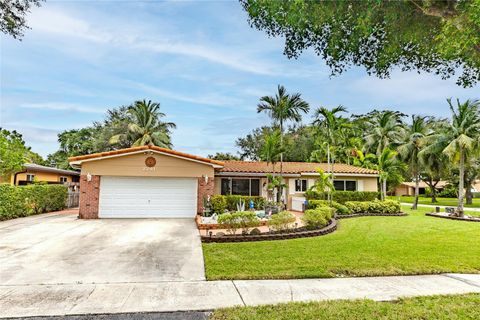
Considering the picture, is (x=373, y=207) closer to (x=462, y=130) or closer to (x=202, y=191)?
(x=462, y=130)

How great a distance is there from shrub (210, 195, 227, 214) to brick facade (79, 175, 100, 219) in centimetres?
614

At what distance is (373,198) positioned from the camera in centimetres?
2153

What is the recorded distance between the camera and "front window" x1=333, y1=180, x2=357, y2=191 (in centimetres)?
2191

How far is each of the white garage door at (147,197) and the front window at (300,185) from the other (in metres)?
8.42

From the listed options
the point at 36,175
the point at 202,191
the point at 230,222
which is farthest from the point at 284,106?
the point at 36,175

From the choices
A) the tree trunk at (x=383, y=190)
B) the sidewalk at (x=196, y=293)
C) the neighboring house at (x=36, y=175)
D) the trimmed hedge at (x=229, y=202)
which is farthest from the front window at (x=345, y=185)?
the neighboring house at (x=36, y=175)

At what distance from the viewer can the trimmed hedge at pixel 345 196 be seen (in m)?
19.7

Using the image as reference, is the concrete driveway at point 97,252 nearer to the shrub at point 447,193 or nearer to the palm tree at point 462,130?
the palm tree at point 462,130

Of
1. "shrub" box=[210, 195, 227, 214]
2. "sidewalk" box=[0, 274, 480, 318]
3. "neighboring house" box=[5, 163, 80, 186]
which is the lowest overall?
"sidewalk" box=[0, 274, 480, 318]

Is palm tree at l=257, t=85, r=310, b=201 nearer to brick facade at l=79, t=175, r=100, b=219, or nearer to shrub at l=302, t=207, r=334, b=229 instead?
shrub at l=302, t=207, r=334, b=229

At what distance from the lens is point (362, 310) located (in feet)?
15.3

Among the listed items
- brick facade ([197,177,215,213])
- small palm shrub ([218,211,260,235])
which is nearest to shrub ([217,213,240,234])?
small palm shrub ([218,211,260,235])

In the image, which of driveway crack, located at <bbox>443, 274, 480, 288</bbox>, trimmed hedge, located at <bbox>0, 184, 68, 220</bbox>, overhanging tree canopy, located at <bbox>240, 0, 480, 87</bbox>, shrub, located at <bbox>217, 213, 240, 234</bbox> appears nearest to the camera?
overhanging tree canopy, located at <bbox>240, 0, 480, 87</bbox>

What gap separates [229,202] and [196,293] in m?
11.5
